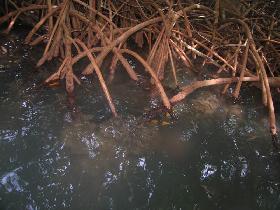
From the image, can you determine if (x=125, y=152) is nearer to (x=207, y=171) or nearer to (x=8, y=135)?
(x=207, y=171)

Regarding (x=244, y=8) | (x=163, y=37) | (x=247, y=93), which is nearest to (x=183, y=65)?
(x=163, y=37)

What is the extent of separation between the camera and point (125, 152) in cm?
284

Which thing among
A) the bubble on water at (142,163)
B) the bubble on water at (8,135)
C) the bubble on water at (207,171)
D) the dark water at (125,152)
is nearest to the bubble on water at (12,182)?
the dark water at (125,152)

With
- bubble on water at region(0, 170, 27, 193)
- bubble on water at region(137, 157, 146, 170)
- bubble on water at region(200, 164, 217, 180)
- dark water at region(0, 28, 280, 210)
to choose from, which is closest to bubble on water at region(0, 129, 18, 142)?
dark water at region(0, 28, 280, 210)

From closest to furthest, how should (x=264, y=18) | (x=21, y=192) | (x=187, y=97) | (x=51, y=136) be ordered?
(x=21, y=192), (x=51, y=136), (x=187, y=97), (x=264, y=18)

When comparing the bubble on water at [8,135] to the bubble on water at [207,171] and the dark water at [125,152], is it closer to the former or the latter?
the dark water at [125,152]

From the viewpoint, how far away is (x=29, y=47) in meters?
3.93

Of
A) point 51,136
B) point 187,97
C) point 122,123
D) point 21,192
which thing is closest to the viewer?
point 21,192

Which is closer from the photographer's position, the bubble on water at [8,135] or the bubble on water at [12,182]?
the bubble on water at [12,182]

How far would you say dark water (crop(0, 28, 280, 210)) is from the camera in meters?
2.51

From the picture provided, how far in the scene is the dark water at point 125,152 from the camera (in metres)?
2.51

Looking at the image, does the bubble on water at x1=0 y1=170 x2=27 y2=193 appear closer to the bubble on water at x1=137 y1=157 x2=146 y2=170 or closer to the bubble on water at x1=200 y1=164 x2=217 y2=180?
the bubble on water at x1=137 y1=157 x2=146 y2=170

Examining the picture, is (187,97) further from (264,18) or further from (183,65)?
(264,18)

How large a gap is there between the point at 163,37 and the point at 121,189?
174 centimetres
